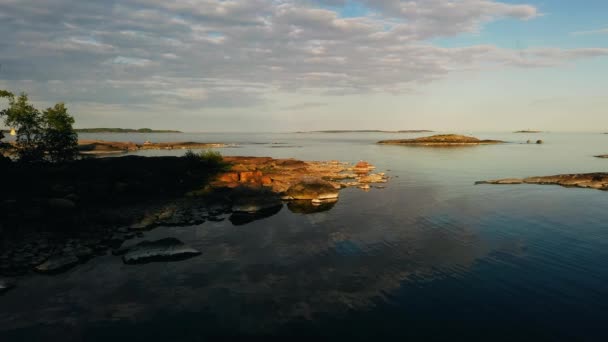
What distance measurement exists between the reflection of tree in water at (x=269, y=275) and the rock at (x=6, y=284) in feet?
3.47

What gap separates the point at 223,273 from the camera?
675 inches

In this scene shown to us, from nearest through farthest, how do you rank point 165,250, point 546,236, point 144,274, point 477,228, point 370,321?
point 370,321 → point 144,274 → point 165,250 → point 546,236 → point 477,228

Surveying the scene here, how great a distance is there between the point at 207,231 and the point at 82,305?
10.7 metres

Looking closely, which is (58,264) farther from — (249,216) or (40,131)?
(40,131)

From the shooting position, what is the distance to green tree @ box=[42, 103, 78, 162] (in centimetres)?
Result: 4131

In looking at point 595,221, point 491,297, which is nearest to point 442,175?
point 595,221

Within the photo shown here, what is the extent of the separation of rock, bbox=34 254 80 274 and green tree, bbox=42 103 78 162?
2957 centimetres

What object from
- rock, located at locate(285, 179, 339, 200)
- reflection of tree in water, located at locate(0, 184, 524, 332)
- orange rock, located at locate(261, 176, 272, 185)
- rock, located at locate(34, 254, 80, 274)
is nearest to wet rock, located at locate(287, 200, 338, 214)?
rock, located at locate(285, 179, 339, 200)

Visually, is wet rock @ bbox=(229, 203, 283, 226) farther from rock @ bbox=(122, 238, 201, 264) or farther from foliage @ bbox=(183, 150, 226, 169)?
foliage @ bbox=(183, 150, 226, 169)

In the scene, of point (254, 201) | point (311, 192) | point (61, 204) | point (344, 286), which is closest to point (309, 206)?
point (311, 192)

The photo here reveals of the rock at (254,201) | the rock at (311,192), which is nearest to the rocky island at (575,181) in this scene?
the rock at (311,192)

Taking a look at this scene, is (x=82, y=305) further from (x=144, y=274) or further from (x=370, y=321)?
(x=370, y=321)

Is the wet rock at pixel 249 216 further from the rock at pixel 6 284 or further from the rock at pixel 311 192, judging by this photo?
the rock at pixel 6 284

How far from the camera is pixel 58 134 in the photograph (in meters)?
42.4
